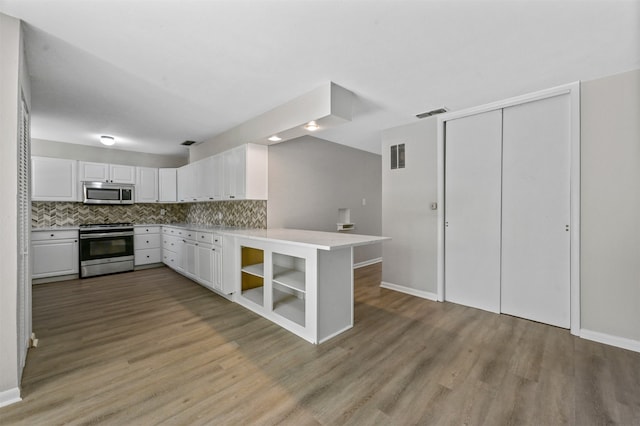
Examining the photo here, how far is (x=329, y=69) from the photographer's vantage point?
95.9 inches

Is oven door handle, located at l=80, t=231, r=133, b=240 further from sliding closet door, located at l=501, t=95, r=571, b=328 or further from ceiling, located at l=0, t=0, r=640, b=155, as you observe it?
sliding closet door, located at l=501, t=95, r=571, b=328

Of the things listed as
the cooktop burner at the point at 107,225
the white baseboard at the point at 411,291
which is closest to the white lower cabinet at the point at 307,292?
the white baseboard at the point at 411,291

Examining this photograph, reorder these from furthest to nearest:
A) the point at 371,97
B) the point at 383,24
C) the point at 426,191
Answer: the point at 426,191 < the point at 371,97 < the point at 383,24

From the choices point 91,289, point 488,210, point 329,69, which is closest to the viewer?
point 329,69

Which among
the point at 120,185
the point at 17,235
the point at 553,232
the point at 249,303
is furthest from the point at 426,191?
the point at 120,185

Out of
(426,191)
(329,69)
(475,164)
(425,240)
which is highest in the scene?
(329,69)

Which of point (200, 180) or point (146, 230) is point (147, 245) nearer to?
point (146, 230)

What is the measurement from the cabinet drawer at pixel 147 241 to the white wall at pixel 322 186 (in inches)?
119

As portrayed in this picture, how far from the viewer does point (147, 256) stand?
5.58m

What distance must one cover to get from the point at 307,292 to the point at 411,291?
2000mm

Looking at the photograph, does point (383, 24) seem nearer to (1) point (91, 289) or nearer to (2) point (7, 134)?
(2) point (7, 134)

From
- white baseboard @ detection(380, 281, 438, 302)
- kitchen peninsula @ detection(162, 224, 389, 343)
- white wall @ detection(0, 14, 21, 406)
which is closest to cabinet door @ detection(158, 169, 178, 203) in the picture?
kitchen peninsula @ detection(162, 224, 389, 343)

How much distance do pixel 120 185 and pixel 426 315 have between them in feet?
19.3

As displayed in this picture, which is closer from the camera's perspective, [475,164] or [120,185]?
[475,164]
